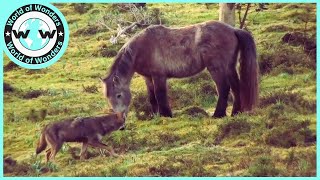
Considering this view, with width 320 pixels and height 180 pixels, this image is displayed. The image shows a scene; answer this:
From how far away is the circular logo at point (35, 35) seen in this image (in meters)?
16.8

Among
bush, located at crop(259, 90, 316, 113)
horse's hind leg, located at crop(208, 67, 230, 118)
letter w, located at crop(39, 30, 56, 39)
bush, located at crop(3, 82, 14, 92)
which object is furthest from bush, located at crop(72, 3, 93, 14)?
bush, located at crop(259, 90, 316, 113)

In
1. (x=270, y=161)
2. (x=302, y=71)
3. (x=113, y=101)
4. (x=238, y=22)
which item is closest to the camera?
(x=270, y=161)

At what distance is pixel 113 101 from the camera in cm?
1659

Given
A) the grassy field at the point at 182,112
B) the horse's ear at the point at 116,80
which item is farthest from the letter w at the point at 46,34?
the horse's ear at the point at 116,80

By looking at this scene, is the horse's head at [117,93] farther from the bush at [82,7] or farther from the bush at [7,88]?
the bush at [82,7]

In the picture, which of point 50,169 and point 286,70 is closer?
point 50,169

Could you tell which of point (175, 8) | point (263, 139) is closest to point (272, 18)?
point (175, 8)

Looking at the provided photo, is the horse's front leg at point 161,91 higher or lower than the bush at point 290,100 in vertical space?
higher

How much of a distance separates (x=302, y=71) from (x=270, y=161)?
287 cm

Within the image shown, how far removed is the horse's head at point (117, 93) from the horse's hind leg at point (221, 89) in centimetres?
166

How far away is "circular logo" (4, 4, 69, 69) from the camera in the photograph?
1683 cm

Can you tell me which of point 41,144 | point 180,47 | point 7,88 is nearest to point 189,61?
point 180,47

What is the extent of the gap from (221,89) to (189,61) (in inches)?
31.9

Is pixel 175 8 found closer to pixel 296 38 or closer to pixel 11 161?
pixel 296 38
